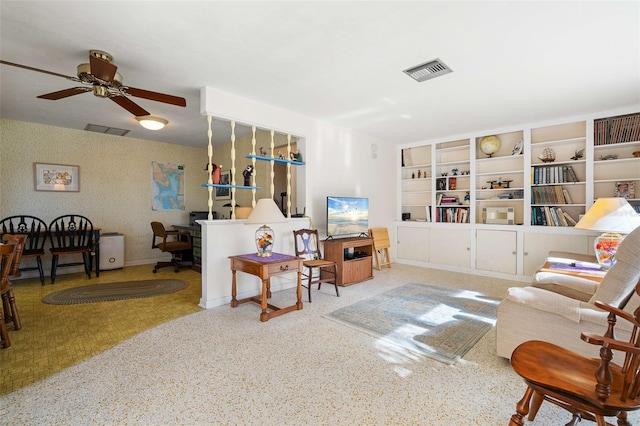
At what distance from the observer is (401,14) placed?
206 cm

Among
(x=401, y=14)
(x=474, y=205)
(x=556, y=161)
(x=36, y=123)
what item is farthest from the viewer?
(x=474, y=205)

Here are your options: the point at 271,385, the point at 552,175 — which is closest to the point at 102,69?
the point at 271,385

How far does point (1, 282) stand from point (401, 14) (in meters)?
3.87

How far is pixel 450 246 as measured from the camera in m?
5.38

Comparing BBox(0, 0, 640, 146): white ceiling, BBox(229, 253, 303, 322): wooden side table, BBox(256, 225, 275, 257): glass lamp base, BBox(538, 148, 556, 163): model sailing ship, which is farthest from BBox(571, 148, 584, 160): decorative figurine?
BBox(256, 225, 275, 257): glass lamp base

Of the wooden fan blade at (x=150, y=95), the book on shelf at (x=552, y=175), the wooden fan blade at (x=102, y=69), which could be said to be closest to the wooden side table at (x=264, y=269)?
the wooden fan blade at (x=150, y=95)

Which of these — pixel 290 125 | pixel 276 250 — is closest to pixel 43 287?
pixel 276 250

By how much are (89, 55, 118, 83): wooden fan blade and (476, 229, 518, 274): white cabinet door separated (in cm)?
544

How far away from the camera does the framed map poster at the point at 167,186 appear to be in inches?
238

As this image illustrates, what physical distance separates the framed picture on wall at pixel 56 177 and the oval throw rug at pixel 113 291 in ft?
6.80

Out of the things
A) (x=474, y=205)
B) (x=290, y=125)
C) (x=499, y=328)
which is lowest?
(x=499, y=328)

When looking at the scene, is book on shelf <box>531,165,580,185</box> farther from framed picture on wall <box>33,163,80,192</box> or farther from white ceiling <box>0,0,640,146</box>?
framed picture on wall <box>33,163,80,192</box>

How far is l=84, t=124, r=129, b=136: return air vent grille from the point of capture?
502cm

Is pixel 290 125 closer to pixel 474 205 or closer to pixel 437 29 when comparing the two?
pixel 437 29
